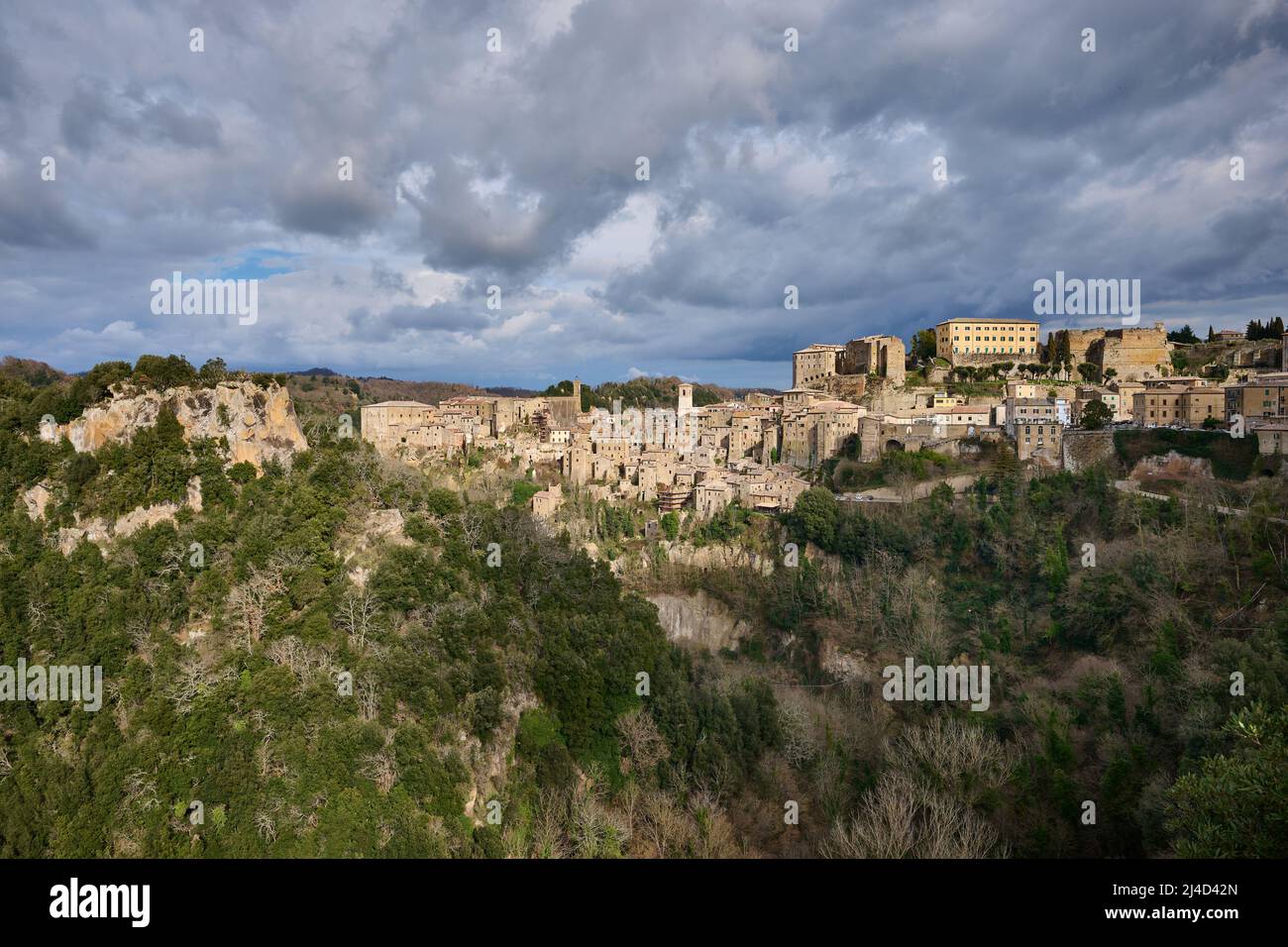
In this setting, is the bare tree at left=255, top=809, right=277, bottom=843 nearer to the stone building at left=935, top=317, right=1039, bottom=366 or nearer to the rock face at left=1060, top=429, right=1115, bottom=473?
the rock face at left=1060, top=429, right=1115, bottom=473

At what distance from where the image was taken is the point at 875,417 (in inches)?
1658

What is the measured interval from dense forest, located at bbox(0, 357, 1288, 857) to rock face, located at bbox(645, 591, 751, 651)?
716 cm

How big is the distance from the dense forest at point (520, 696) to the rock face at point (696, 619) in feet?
23.5

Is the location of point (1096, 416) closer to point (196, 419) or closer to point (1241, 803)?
point (1241, 803)

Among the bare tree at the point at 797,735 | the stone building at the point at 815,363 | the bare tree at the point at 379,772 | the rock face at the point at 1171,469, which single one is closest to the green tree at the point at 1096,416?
the rock face at the point at 1171,469

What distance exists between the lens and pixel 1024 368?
4631 cm

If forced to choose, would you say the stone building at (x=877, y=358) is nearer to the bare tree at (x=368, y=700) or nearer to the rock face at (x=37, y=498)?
the bare tree at (x=368, y=700)

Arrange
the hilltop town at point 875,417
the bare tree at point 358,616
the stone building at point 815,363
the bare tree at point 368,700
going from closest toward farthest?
the bare tree at point 368,700, the bare tree at point 358,616, the hilltop town at point 875,417, the stone building at point 815,363

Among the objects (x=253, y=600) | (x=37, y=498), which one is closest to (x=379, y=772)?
(x=253, y=600)

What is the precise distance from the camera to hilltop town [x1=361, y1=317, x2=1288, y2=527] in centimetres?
3703

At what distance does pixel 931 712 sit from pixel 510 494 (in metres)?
24.9

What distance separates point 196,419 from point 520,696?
15127 mm

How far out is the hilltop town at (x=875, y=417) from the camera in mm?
37031
